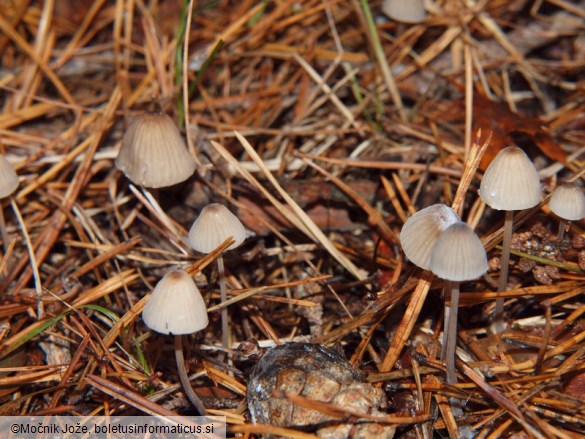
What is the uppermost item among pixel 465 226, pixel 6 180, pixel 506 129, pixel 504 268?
pixel 6 180

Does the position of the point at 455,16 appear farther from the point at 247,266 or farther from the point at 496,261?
the point at 247,266

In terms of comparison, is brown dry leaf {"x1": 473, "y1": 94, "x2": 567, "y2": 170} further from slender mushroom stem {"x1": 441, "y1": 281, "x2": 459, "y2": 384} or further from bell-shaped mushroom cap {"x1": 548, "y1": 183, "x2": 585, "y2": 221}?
slender mushroom stem {"x1": 441, "y1": 281, "x2": 459, "y2": 384}

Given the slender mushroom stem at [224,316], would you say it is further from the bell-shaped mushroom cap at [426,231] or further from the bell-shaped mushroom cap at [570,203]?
the bell-shaped mushroom cap at [570,203]

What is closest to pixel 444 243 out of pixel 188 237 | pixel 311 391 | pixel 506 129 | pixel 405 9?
pixel 311 391

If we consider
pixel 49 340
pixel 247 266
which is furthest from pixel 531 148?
pixel 49 340

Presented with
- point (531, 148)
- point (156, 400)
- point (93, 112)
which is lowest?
point (156, 400)

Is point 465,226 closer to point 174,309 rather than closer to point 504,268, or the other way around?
point 504,268

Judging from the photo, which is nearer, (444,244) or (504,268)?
(444,244)
